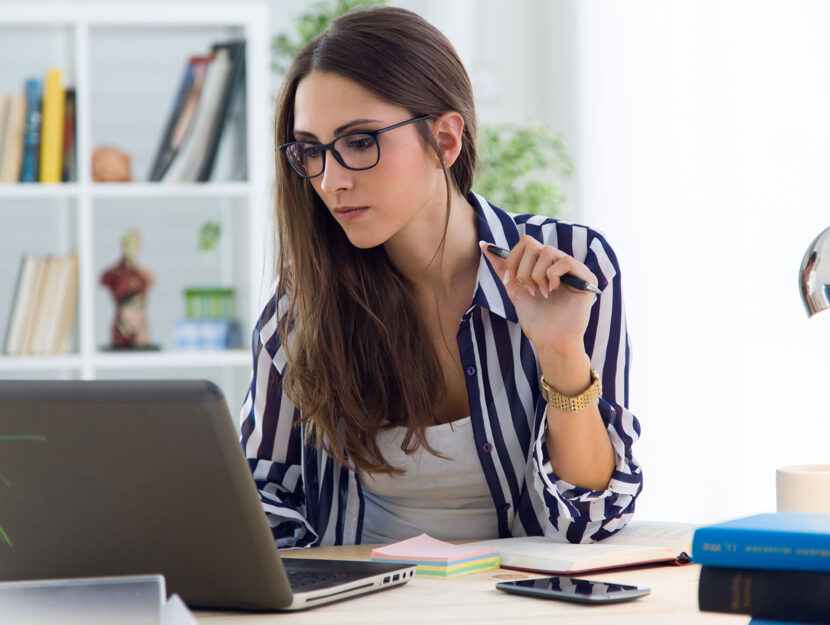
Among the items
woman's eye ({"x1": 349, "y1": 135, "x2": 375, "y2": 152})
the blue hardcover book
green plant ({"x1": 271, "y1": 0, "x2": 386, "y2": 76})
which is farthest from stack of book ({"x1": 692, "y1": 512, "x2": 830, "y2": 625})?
green plant ({"x1": 271, "y1": 0, "x2": 386, "y2": 76})

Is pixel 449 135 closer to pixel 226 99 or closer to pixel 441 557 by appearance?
pixel 441 557

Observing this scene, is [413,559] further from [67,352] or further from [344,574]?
[67,352]

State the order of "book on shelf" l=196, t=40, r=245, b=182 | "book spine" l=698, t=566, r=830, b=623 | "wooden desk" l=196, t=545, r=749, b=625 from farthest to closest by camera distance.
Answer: "book on shelf" l=196, t=40, r=245, b=182, "wooden desk" l=196, t=545, r=749, b=625, "book spine" l=698, t=566, r=830, b=623

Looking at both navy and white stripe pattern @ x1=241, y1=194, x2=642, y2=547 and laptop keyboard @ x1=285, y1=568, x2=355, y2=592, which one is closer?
laptop keyboard @ x1=285, y1=568, x2=355, y2=592

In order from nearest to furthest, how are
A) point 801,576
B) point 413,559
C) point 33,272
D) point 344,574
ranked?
point 801,576 < point 344,574 < point 413,559 < point 33,272

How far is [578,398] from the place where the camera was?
1.36 meters

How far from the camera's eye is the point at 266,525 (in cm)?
89

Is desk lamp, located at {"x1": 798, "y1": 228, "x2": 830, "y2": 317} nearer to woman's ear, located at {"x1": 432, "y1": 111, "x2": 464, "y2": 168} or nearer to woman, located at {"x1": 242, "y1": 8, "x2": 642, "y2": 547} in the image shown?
woman, located at {"x1": 242, "y1": 8, "x2": 642, "y2": 547}

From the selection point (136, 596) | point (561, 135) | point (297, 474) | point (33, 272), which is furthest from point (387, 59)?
point (561, 135)

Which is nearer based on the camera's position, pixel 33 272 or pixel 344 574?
pixel 344 574

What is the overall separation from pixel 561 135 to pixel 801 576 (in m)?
2.83

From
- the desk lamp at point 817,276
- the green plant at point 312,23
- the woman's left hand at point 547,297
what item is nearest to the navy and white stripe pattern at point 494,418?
the woman's left hand at point 547,297

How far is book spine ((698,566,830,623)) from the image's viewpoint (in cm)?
80

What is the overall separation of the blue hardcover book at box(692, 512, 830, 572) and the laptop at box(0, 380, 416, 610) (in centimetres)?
37
